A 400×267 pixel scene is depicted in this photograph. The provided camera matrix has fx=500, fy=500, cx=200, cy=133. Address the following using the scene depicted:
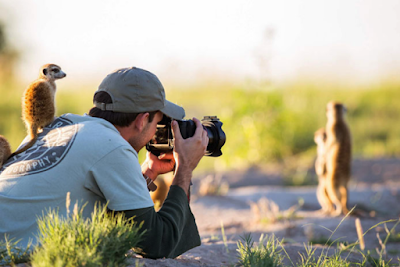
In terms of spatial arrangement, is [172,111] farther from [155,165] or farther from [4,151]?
[4,151]

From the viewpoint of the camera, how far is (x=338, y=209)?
6.17 m

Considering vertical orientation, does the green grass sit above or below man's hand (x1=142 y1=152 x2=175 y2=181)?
below

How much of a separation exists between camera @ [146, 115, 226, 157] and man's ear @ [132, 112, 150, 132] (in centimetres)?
18

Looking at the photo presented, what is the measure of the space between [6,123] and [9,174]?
12.0 metres

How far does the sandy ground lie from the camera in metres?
3.84

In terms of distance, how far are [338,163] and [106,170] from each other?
4.44m

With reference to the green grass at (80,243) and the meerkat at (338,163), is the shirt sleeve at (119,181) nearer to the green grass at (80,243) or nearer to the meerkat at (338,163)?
the green grass at (80,243)

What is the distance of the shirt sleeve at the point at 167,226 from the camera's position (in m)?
2.37

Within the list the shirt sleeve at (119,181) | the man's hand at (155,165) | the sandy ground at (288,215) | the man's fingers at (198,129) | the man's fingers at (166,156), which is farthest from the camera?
the sandy ground at (288,215)

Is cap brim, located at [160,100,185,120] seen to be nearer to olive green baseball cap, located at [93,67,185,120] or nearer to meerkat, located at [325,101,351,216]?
olive green baseball cap, located at [93,67,185,120]

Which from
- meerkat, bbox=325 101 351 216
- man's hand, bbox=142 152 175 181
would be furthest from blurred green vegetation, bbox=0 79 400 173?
man's hand, bbox=142 152 175 181

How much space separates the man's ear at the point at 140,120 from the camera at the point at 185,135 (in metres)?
0.18

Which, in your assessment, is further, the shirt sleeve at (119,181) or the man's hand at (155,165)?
the man's hand at (155,165)

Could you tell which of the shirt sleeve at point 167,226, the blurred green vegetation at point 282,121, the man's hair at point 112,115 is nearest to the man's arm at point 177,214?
the shirt sleeve at point 167,226
